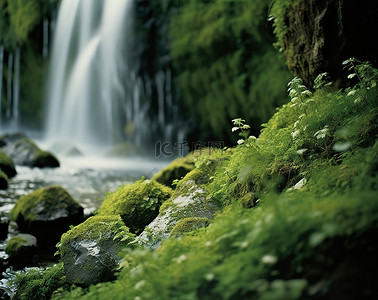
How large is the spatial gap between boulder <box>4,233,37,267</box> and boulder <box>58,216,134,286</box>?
1.44 m

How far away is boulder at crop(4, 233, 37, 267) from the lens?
4.53 metres

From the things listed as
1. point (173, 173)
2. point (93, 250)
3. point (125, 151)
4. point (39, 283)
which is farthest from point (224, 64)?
point (39, 283)

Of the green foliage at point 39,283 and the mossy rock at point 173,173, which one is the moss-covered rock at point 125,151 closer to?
the mossy rock at point 173,173

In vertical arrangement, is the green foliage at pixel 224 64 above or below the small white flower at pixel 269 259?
above

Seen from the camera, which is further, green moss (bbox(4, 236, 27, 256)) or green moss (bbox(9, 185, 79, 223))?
green moss (bbox(9, 185, 79, 223))

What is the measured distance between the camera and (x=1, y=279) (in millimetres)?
A: 4043

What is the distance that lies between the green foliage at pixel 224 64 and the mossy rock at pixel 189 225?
357 inches

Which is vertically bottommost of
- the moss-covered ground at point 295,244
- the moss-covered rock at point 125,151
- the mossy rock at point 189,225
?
the moss-covered rock at point 125,151

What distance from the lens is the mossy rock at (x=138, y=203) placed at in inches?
164

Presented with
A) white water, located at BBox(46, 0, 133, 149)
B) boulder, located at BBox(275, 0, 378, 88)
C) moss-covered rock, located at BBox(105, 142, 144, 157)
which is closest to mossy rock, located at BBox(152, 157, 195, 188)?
boulder, located at BBox(275, 0, 378, 88)

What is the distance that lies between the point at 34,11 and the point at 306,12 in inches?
831

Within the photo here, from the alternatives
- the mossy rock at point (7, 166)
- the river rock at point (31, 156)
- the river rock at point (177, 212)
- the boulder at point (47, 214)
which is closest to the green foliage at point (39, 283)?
the river rock at point (177, 212)

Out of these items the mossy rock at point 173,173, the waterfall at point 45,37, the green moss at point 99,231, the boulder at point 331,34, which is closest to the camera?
the green moss at point 99,231

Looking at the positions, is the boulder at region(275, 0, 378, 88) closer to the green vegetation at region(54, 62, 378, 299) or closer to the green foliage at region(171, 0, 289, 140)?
the green vegetation at region(54, 62, 378, 299)
